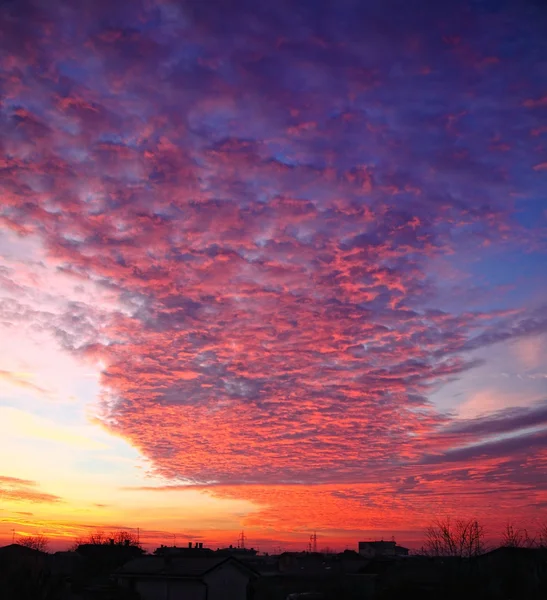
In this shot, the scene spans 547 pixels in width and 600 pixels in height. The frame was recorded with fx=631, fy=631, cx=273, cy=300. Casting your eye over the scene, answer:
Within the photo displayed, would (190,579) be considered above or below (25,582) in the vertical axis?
below

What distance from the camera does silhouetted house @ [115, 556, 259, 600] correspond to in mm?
50594

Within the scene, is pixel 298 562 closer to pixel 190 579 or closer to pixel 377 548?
pixel 377 548

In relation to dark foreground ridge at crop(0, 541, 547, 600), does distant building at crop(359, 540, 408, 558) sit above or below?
above

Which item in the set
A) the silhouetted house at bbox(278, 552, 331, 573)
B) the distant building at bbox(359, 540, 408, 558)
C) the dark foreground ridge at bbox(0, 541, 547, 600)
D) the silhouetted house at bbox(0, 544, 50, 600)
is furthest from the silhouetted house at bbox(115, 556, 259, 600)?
the distant building at bbox(359, 540, 408, 558)

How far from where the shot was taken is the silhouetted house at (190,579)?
50594 mm

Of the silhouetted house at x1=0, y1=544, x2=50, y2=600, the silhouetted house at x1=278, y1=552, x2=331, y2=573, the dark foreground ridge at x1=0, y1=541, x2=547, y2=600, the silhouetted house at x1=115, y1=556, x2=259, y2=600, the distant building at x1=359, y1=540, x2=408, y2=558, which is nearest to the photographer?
the silhouetted house at x1=0, y1=544, x2=50, y2=600

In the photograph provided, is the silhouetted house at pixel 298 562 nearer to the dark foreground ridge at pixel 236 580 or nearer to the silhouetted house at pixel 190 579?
the dark foreground ridge at pixel 236 580

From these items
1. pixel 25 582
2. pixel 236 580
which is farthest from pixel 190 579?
pixel 25 582

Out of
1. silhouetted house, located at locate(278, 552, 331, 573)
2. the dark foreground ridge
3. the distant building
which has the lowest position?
the dark foreground ridge

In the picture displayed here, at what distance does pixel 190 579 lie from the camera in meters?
50.4

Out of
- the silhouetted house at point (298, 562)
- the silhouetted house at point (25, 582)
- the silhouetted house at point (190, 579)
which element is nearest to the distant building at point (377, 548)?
the silhouetted house at point (298, 562)

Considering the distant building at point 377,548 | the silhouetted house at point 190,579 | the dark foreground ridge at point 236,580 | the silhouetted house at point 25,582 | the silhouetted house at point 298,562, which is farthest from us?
the distant building at point 377,548

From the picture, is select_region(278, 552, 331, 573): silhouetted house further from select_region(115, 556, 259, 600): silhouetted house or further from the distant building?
select_region(115, 556, 259, 600): silhouetted house

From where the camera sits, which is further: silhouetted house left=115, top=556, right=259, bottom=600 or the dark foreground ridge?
silhouetted house left=115, top=556, right=259, bottom=600
